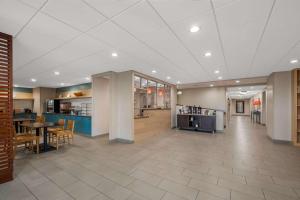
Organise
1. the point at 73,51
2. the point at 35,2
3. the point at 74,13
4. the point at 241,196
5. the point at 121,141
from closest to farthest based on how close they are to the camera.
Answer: the point at 35,2, the point at 74,13, the point at 241,196, the point at 73,51, the point at 121,141

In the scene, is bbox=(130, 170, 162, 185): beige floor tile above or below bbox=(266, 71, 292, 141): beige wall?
below

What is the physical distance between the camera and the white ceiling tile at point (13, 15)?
1.83 metres

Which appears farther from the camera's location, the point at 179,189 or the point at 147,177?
the point at 147,177

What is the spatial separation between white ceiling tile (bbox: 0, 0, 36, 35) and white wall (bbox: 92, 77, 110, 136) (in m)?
3.69

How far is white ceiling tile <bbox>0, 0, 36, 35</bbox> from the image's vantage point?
183cm

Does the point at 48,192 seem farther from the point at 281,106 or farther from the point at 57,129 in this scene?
the point at 281,106

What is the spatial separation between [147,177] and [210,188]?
1.15 m

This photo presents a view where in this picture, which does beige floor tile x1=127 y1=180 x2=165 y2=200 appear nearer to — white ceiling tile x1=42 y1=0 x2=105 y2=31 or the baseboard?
the baseboard

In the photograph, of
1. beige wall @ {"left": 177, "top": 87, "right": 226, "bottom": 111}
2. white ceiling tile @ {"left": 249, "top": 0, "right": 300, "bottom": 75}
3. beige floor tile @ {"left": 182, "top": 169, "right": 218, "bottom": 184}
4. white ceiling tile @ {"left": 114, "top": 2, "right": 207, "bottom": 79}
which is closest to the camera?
white ceiling tile @ {"left": 249, "top": 0, "right": 300, "bottom": 75}

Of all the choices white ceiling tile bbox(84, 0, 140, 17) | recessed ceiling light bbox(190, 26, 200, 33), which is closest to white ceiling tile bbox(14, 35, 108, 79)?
white ceiling tile bbox(84, 0, 140, 17)

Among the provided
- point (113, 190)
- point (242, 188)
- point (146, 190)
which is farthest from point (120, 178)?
point (242, 188)

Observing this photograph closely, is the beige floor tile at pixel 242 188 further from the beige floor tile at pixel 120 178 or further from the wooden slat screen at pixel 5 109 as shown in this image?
the wooden slat screen at pixel 5 109

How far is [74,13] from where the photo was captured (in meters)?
2.00

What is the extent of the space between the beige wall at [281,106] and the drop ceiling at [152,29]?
1591 mm
